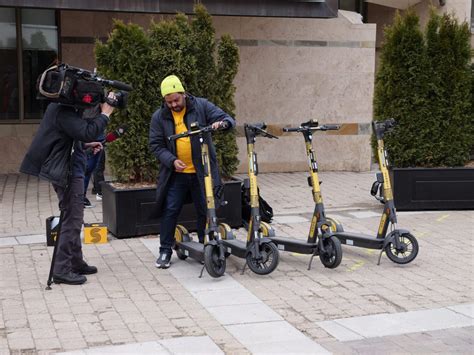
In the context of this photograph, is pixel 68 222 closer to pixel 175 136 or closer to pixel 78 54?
pixel 175 136

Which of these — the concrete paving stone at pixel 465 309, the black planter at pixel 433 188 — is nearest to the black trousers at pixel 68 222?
the concrete paving stone at pixel 465 309

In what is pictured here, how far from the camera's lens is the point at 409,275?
6969 millimetres

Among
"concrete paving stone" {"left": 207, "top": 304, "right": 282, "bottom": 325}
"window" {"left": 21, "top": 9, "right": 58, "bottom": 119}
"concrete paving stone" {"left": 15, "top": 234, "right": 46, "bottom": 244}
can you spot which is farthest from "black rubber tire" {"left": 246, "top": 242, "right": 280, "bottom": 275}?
"window" {"left": 21, "top": 9, "right": 58, "bottom": 119}

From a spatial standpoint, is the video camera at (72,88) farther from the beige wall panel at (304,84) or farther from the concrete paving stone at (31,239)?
the beige wall panel at (304,84)

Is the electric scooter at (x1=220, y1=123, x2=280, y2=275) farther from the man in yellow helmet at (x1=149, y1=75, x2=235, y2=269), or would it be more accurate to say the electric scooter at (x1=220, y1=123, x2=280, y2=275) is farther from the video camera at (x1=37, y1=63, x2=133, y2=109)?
the video camera at (x1=37, y1=63, x2=133, y2=109)

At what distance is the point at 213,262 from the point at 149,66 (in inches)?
113

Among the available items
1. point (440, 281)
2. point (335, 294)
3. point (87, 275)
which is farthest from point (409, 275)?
point (87, 275)

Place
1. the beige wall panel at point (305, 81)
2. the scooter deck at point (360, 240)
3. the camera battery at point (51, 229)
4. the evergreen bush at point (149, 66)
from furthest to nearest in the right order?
the beige wall panel at point (305, 81) → the evergreen bush at point (149, 66) → the camera battery at point (51, 229) → the scooter deck at point (360, 240)

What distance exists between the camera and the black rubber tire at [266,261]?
22.2ft

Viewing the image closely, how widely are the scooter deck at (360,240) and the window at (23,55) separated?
728cm

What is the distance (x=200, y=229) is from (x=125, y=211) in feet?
4.00

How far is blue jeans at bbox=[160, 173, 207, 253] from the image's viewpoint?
7.19 metres

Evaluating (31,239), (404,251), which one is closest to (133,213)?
(31,239)

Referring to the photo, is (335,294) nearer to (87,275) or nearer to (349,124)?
(87,275)
